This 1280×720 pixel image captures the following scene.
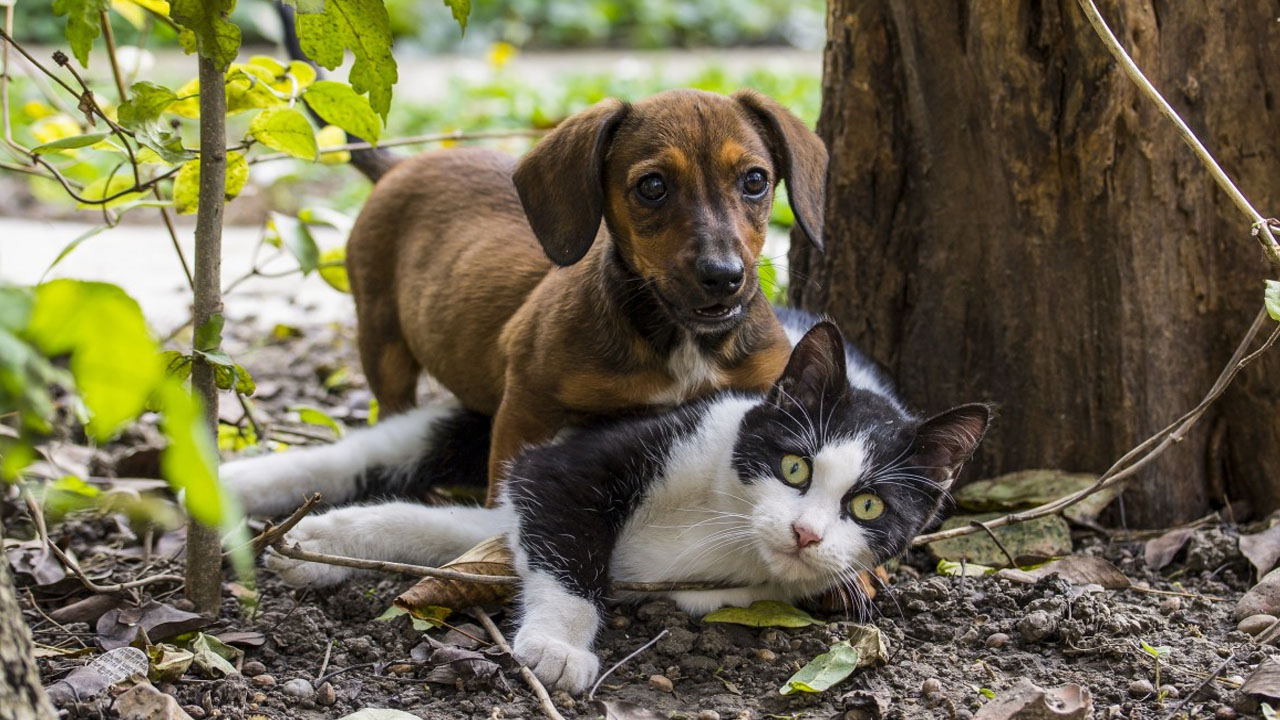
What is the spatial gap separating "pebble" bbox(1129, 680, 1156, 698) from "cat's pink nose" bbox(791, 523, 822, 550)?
721 millimetres

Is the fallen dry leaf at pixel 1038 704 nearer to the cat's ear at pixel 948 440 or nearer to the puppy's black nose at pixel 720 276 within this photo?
the cat's ear at pixel 948 440

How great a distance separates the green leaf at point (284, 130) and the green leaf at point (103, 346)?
1.63m

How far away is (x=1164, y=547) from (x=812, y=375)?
118 cm

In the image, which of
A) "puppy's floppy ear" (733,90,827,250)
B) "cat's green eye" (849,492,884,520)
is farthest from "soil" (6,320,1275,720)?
"puppy's floppy ear" (733,90,827,250)

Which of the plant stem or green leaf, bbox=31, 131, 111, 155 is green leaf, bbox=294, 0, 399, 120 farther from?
green leaf, bbox=31, 131, 111, 155

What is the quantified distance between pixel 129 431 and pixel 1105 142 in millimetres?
3419

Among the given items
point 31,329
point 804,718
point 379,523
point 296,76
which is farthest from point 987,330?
point 31,329

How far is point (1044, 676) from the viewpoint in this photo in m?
2.55

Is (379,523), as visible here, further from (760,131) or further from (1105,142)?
(1105,142)

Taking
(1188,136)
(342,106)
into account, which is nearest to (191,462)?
(342,106)

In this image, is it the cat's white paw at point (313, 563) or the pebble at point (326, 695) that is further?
the cat's white paw at point (313, 563)

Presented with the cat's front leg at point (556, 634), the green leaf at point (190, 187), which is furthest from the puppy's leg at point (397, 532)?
the green leaf at point (190, 187)

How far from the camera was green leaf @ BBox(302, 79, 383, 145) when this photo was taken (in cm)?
254

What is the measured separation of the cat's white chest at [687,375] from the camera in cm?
328
